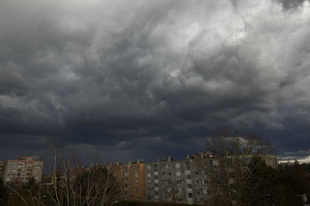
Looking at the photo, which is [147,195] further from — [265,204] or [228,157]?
[228,157]

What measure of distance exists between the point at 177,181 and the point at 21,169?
106 meters

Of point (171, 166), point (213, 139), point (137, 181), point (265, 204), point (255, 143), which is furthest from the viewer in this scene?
point (137, 181)

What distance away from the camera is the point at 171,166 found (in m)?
81.4

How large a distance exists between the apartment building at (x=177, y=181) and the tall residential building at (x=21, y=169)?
78.4 meters

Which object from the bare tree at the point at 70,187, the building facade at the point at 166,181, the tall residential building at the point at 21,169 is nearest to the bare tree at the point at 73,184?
the bare tree at the point at 70,187

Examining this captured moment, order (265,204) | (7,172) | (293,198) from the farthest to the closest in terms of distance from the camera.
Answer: (7,172), (265,204), (293,198)

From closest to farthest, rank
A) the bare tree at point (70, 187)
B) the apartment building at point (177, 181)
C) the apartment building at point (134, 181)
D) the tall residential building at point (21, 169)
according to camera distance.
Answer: the bare tree at point (70, 187)
the apartment building at point (177, 181)
the apartment building at point (134, 181)
the tall residential building at point (21, 169)

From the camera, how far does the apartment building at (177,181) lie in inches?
2793

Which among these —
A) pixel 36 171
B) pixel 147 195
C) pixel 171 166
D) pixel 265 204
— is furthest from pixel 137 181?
pixel 36 171

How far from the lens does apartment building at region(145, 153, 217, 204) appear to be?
70938 mm

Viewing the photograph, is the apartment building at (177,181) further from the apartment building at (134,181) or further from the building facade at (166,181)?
the apartment building at (134,181)

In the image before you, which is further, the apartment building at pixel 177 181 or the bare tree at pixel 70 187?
the apartment building at pixel 177 181

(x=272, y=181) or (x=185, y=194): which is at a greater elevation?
(x=272, y=181)

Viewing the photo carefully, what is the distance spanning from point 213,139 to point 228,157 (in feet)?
11.6
